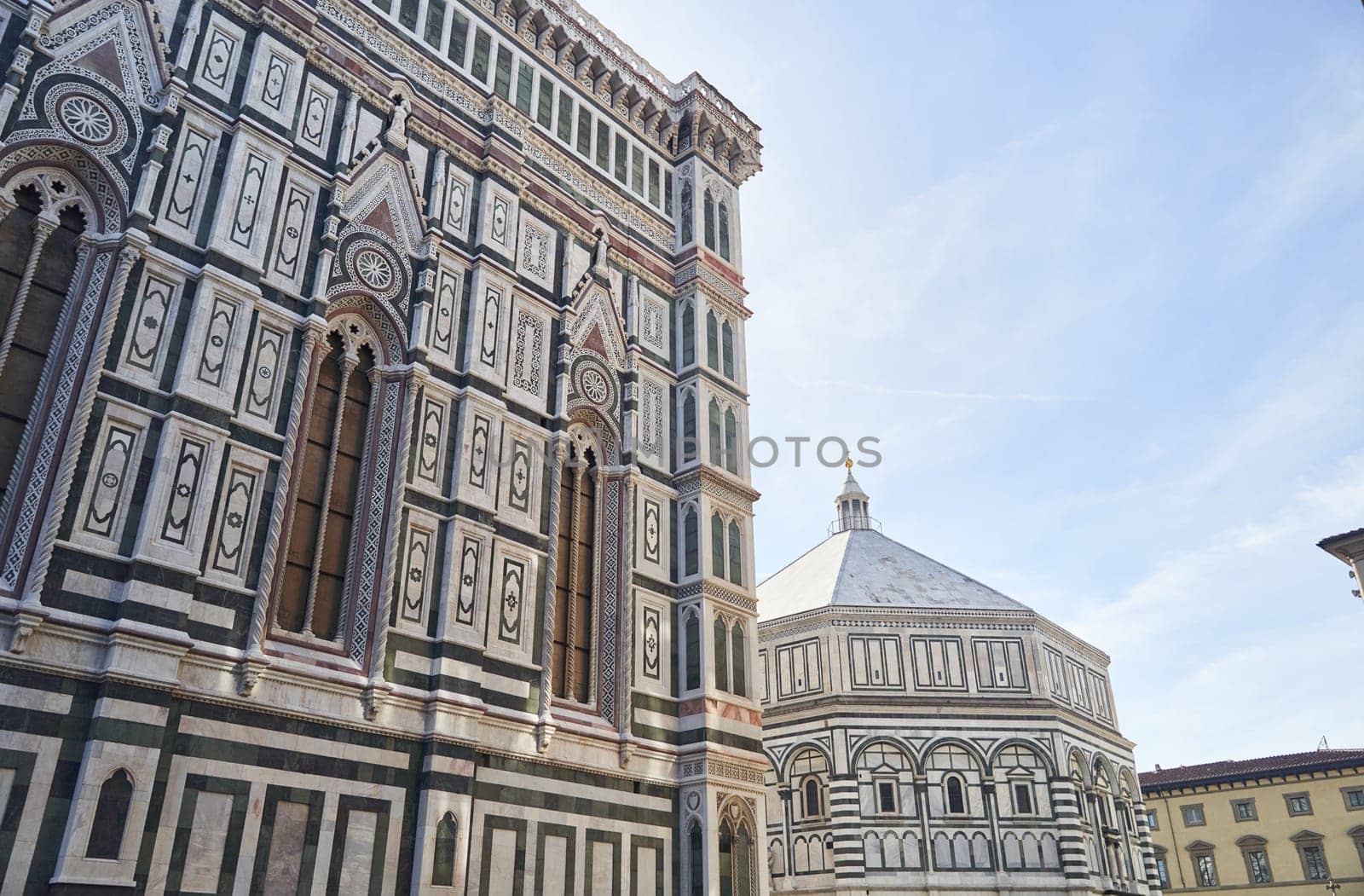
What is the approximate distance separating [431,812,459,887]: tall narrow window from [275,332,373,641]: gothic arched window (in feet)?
8.39

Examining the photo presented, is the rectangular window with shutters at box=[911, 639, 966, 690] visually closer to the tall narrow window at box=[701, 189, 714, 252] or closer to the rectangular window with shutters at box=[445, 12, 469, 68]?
the tall narrow window at box=[701, 189, 714, 252]

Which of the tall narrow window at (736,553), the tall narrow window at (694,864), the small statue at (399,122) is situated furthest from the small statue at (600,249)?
the tall narrow window at (694,864)

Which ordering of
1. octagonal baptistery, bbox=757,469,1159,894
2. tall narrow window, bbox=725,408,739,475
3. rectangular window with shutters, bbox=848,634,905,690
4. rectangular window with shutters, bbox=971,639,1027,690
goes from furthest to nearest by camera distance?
rectangular window with shutters, bbox=971,639,1027,690
rectangular window with shutters, bbox=848,634,905,690
octagonal baptistery, bbox=757,469,1159,894
tall narrow window, bbox=725,408,739,475

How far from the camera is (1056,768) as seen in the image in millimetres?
33594

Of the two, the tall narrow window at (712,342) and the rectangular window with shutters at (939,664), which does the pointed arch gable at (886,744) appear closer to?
the rectangular window with shutters at (939,664)

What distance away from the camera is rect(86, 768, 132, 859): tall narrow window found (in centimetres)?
935

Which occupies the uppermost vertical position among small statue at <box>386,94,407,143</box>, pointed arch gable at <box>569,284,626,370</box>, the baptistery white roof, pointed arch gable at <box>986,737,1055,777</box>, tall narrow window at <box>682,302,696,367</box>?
the baptistery white roof

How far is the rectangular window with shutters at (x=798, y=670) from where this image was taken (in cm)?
3534

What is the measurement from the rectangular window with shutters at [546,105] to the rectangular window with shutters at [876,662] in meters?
22.5

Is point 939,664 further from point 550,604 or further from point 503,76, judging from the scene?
point 503,76

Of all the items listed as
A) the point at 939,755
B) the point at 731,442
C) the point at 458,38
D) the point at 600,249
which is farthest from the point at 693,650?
the point at 939,755

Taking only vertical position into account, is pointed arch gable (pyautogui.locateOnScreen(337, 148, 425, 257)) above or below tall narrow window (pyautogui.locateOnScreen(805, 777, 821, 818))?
above

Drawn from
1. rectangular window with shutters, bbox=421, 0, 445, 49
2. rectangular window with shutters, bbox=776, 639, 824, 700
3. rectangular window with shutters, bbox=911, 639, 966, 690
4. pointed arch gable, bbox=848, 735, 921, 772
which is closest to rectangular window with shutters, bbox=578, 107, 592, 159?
rectangular window with shutters, bbox=421, 0, 445, 49

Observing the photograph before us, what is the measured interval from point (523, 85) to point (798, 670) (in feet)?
77.2
